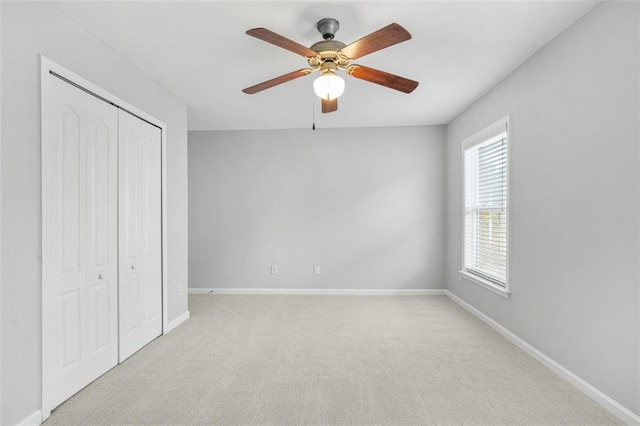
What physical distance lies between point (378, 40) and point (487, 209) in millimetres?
2729

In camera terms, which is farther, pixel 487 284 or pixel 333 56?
pixel 487 284

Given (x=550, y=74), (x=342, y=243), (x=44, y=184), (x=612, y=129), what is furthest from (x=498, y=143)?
(x=44, y=184)

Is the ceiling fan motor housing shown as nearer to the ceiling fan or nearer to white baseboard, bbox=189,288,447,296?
the ceiling fan

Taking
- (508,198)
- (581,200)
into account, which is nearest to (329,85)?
(581,200)

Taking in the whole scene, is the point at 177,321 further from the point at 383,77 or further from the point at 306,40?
the point at 383,77

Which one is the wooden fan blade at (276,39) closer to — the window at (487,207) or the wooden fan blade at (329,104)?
the wooden fan blade at (329,104)

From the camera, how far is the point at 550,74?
9.14ft

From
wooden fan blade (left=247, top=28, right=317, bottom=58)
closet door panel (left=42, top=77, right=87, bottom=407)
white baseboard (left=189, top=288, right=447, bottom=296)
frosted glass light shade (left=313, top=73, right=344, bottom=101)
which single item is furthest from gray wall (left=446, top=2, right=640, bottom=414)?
closet door panel (left=42, top=77, right=87, bottom=407)

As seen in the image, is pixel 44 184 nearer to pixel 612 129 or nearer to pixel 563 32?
pixel 612 129

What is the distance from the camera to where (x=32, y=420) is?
2055 mm

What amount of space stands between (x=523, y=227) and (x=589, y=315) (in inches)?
39.2

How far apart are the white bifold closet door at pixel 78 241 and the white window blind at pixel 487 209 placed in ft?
12.0

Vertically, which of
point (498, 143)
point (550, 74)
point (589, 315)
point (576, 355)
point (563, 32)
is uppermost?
point (563, 32)

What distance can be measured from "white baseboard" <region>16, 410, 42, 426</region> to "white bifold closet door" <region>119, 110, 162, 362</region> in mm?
865
